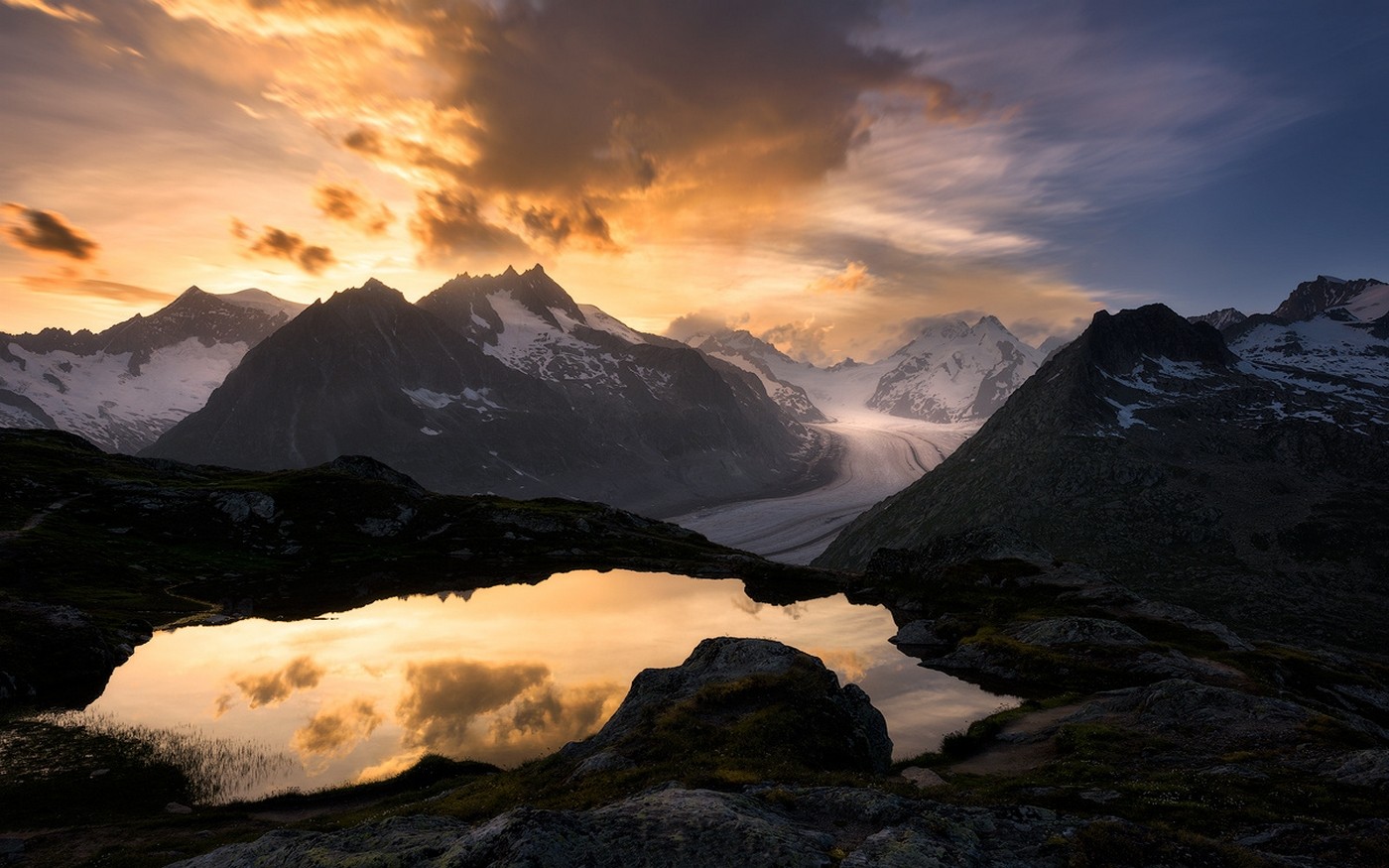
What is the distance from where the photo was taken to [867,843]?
18.1 m

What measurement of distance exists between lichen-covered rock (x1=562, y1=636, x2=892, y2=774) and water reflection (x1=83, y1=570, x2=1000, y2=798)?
637cm

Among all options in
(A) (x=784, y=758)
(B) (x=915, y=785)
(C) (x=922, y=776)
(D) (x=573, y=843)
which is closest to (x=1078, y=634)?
(C) (x=922, y=776)

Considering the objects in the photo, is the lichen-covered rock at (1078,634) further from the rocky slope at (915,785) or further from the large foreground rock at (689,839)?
the large foreground rock at (689,839)

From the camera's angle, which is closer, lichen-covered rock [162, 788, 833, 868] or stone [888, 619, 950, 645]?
lichen-covered rock [162, 788, 833, 868]

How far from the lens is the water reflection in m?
41.9

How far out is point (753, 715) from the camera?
3525 cm

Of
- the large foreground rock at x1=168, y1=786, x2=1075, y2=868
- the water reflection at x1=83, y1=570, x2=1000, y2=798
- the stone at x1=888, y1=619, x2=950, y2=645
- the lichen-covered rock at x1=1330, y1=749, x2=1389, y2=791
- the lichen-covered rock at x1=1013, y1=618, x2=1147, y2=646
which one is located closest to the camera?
the large foreground rock at x1=168, y1=786, x2=1075, y2=868

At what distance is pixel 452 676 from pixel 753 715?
29.3m

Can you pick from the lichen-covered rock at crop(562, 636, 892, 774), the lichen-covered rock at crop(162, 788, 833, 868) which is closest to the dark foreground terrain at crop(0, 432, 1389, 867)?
the lichen-covered rock at crop(162, 788, 833, 868)

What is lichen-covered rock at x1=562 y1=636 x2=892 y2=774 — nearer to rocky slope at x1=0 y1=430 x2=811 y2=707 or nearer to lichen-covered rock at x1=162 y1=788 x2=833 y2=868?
lichen-covered rock at x1=162 y1=788 x2=833 y2=868

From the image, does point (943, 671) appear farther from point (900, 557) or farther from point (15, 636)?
point (15, 636)

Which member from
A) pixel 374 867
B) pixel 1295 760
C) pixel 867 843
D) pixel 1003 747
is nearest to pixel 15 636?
pixel 374 867

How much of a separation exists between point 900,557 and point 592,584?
A: 166ft

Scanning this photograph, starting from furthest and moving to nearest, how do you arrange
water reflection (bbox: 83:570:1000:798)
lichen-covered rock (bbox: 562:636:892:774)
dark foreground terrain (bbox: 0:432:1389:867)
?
water reflection (bbox: 83:570:1000:798), lichen-covered rock (bbox: 562:636:892:774), dark foreground terrain (bbox: 0:432:1389:867)
